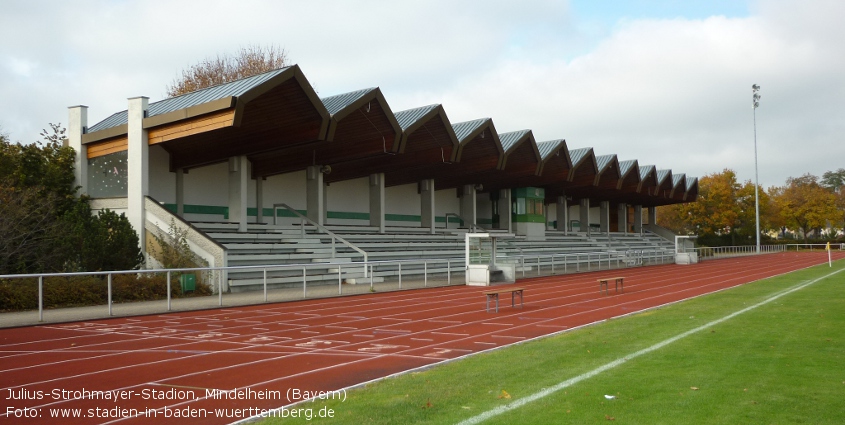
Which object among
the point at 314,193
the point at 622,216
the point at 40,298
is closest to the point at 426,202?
the point at 314,193

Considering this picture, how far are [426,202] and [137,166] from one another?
19722 millimetres

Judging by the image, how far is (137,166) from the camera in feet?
78.6

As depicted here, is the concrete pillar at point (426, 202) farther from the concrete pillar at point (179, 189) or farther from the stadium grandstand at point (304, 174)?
the concrete pillar at point (179, 189)

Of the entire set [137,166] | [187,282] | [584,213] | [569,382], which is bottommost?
[569,382]

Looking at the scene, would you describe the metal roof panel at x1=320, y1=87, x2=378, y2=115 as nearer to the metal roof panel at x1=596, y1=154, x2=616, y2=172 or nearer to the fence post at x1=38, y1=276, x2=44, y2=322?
the fence post at x1=38, y1=276, x2=44, y2=322

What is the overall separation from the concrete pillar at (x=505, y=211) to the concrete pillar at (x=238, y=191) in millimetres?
24757

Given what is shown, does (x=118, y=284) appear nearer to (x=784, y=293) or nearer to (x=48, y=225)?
(x=48, y=225)

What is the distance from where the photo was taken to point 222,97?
73.8 ft

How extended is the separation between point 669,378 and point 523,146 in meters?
35.0

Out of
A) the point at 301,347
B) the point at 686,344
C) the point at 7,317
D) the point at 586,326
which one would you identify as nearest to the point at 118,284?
the point at 7,317

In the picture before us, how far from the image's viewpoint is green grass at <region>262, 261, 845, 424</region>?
588cm

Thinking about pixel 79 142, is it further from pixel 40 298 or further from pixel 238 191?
pixel 40 298

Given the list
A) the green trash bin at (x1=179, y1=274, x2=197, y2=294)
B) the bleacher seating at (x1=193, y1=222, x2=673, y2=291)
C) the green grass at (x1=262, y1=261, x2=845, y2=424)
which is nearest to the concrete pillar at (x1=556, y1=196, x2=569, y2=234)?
the bleacher seating at (x1=193, y1=222, x2=673, y2=291)

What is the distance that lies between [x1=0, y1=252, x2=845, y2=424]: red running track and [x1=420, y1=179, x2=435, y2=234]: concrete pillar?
2090cm
